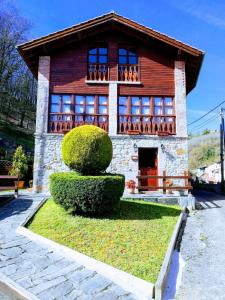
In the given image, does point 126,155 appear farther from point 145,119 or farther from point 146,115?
point 146,115

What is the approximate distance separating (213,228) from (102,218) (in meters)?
3.78

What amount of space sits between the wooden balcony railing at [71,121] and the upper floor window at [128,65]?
269 centimetres

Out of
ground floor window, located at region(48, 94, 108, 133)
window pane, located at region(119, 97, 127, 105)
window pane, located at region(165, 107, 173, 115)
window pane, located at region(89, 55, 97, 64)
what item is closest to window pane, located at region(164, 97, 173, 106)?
window pane, located at region(165, 107, 173, 115)

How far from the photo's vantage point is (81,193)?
328 inches

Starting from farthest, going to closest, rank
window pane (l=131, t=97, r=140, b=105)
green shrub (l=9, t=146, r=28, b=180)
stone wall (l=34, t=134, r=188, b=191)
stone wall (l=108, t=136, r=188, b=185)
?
green shrub (l=9, t=146, r=28, b=180), window pane (l=131, t=97, r=140, b=105), stone wall (l=108, t=136, r=188, b=185), stone wall (l=34, t=134, r=188, b=191)

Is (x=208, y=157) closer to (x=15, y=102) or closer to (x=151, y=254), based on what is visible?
(x=15, y=102)

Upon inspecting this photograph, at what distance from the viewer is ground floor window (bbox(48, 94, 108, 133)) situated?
14.9m

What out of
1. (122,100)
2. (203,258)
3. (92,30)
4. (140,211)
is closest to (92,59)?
(92,30)

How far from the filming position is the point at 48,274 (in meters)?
5.34

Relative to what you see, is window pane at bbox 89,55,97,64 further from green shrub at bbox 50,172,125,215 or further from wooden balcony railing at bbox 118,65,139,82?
green shrub at bbox 50,172,125,215

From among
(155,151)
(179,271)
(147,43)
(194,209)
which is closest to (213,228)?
(194,209)

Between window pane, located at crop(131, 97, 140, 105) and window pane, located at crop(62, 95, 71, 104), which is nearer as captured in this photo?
window pane, located at crop(62, 95, 71, 104)

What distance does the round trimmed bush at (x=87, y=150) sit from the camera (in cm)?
899

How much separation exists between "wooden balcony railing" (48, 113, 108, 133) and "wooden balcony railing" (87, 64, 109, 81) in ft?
7.28
